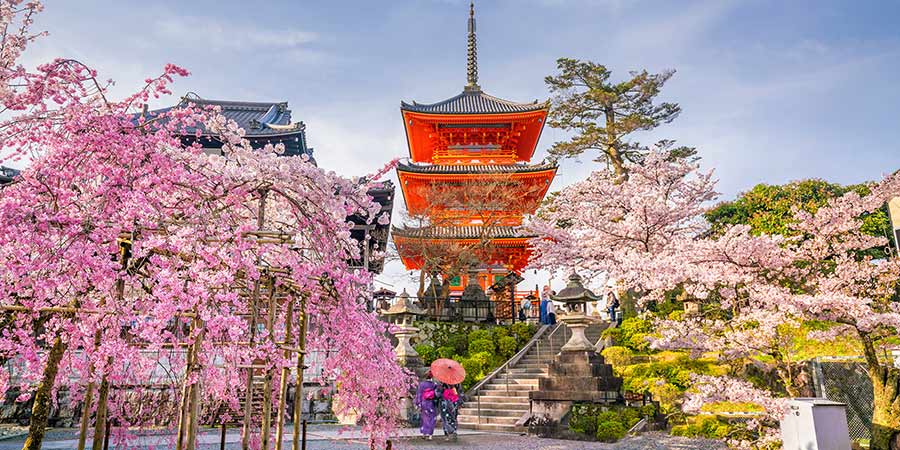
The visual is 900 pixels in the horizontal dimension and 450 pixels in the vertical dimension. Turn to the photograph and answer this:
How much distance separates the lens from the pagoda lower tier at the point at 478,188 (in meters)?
24.7

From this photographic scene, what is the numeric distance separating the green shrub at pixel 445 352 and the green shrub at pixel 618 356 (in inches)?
210

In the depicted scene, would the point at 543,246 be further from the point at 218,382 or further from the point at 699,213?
the point at 218,382

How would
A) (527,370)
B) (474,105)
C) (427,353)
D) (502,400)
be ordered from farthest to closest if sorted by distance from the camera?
(474,105) < (427,353) < (527,370) < (502,400)

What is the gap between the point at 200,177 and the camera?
159 inches

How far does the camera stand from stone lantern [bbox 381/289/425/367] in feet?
48.2

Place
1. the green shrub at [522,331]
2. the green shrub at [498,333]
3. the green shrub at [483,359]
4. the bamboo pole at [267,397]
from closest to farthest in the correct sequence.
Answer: the bamboo pole at [267,397] → the green shrub at [483,359] → the green shrub at [498,333] → the green shrub at [522,331]

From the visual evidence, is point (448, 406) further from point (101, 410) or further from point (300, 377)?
point (101, 410)

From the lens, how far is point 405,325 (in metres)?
15.8

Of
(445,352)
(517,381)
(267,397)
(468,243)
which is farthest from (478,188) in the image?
(267,397)

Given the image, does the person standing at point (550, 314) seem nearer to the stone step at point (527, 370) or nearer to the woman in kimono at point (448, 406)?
the stone step at point (527, 370)

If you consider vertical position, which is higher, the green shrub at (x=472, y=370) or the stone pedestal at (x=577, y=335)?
the stone pedestal at (x=577, y=335)

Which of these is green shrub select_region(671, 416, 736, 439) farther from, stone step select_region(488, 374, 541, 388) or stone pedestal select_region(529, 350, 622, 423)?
stone step select_region(488, 374, 541, 388)

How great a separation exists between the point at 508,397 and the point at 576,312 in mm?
3294

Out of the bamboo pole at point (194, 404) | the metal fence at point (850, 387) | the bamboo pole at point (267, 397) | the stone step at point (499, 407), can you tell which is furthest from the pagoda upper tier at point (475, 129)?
the bamboo pole at point (194, 404)
